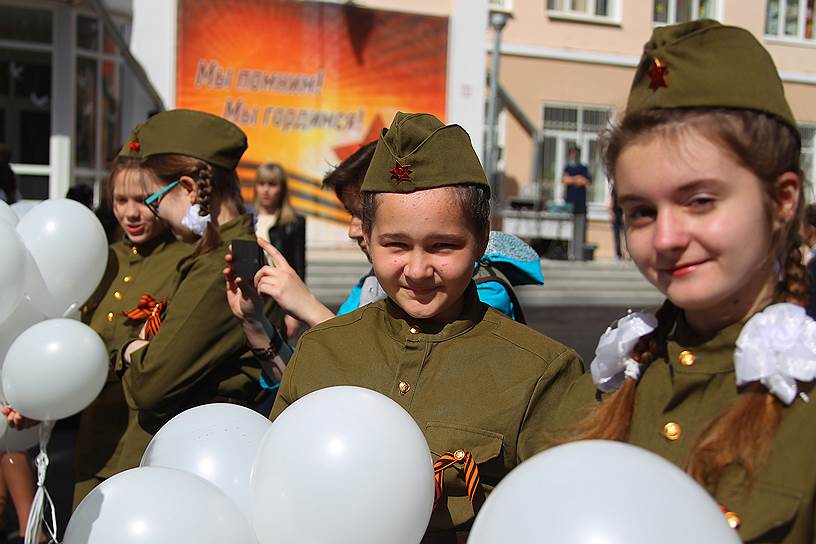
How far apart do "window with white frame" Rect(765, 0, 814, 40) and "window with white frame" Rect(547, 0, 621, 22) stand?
14.2 ft

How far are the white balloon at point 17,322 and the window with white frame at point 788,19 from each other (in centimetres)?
2181

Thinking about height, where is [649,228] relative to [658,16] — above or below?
below

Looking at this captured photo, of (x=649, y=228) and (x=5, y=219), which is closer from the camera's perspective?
(x=649, y=228)

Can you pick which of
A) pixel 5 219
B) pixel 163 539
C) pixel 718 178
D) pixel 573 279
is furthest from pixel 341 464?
pixel 573 279

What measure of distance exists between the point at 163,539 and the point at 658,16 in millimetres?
20993

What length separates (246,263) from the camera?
2600 millimetres

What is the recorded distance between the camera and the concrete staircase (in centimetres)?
1238

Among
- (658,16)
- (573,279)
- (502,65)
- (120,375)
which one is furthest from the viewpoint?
(658,16)

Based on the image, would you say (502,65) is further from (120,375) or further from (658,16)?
(120,375)

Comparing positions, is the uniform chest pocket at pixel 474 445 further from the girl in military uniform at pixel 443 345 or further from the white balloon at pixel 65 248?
the white balloon at pixel 65 248

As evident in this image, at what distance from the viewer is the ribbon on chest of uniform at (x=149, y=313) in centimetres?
276

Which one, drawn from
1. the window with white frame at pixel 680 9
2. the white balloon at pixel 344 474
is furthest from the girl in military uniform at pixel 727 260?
the window with white frame at pixel 680 9

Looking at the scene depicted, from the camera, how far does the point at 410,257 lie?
6.20 feet

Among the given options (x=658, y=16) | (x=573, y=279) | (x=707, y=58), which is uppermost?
Result: (x=658, y=16)
